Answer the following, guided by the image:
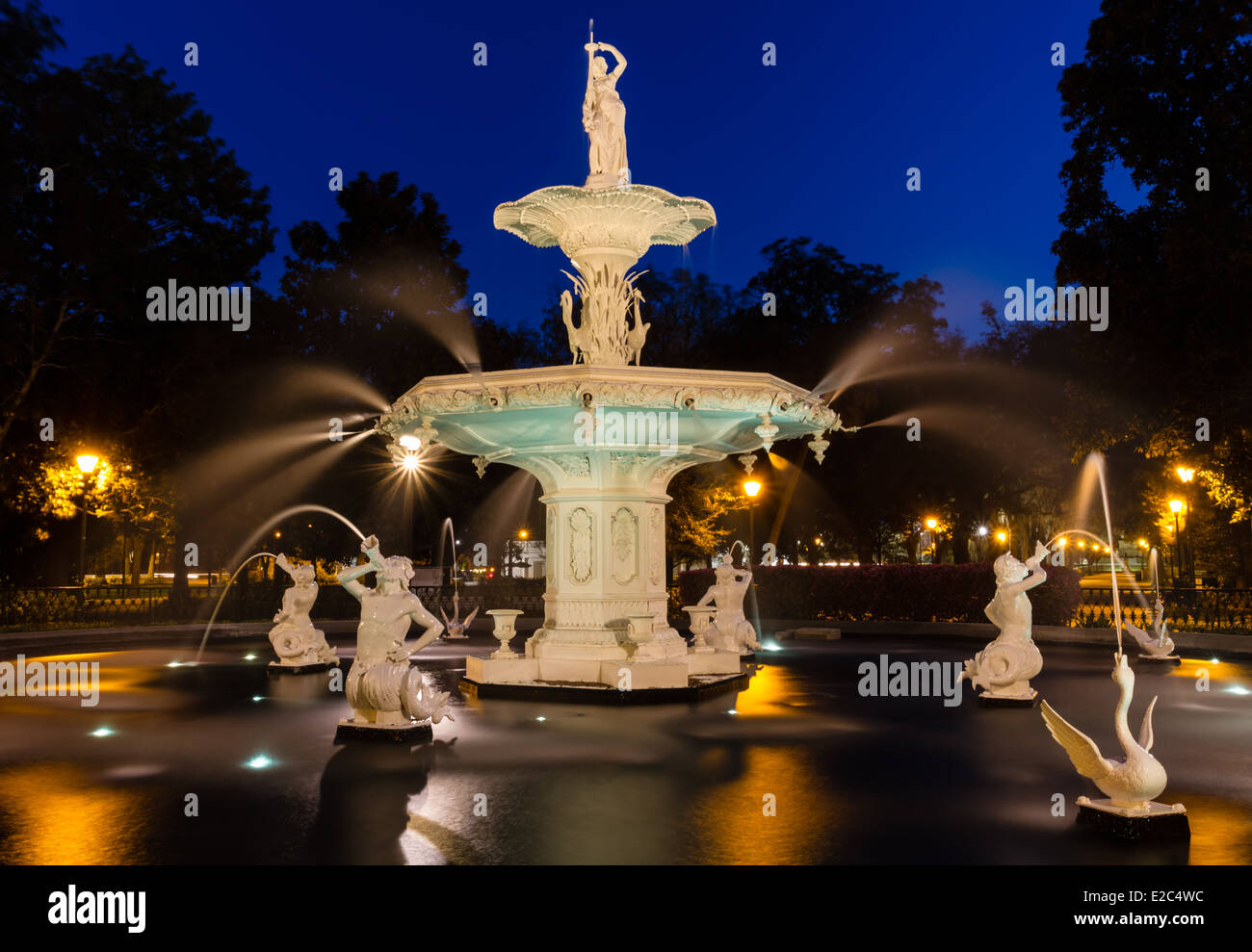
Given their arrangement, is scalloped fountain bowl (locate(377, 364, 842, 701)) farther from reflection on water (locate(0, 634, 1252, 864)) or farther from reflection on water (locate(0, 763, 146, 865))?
reflection on water (locate(0, 763, 146, 865))

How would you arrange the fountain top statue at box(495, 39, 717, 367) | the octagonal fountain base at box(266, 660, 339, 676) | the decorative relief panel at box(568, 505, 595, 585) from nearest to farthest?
the decorative relief panel at box(568, 505, 595, 585) → the fountain top statue at box(495, 39, 717, 367) → the octagonal fountain base at box(266, 660, 339, 676)

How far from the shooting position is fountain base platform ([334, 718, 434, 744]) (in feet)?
29.7

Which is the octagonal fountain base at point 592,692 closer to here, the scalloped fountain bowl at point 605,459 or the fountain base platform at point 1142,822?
the scalloped fountain bowl at point 605,459

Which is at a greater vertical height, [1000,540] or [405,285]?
[405,285]

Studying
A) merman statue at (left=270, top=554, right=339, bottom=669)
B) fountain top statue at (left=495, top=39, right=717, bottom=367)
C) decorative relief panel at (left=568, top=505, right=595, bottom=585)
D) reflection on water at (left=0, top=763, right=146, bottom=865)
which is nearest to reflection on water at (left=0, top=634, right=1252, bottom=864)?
reflection on water at (left=0, top=763, right=146, bottom=865)

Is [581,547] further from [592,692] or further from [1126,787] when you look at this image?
[1126,787]

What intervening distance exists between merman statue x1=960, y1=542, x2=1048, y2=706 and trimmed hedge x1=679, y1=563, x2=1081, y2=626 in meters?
11.5

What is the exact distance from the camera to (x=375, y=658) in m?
9.45

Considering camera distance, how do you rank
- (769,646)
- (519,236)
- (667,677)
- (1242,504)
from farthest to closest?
1. (1242,504)
2. (769,646)
3. (519,236)
4. (667,677)

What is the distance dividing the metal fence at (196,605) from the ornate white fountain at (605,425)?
14.5 m

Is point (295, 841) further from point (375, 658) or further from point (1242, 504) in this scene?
point (1242, 504)

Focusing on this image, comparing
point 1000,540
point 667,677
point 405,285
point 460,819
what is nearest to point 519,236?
point 667,677

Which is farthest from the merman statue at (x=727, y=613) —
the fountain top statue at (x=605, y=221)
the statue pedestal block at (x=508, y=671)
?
the fountain top statue at (x=605, y=221)

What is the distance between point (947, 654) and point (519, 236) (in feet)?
34.8
